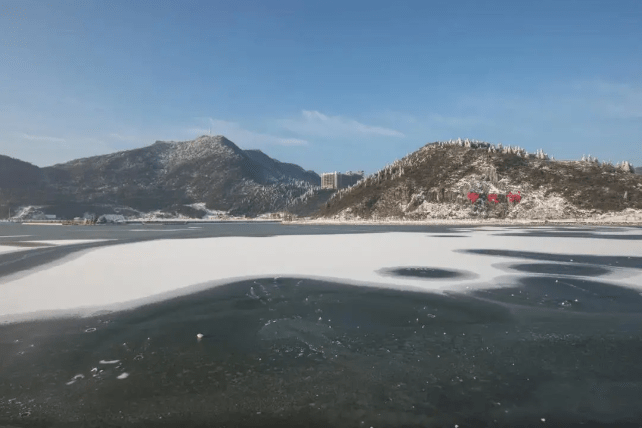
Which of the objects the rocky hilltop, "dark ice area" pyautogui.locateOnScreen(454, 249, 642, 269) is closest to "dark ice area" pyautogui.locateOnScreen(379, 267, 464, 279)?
"dark ice area" pyautogui.locateOnScreen(454, 249, 642, 269)

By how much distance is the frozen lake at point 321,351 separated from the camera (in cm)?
718

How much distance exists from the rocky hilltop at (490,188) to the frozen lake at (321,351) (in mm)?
124811

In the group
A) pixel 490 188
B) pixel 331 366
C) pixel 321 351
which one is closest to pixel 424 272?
pixel 321 351

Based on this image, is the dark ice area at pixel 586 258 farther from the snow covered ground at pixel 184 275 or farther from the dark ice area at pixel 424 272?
the dark ice area at pixel 424 272

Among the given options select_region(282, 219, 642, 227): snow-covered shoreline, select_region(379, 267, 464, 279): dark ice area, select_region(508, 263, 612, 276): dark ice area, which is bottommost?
select_region(282, 219, 642, 227): snow-covered shoreline

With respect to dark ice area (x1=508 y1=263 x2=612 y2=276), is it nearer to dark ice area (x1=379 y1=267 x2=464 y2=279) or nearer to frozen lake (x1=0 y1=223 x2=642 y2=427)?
frozen lake (x1=0 y1=223 x2=642 y2=427)

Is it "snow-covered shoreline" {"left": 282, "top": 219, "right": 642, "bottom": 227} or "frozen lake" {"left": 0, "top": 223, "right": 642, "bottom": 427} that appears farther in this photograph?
"snow-covered shoreline" {"left": 282, "top": 219, "right": 642, "bottom": 227}

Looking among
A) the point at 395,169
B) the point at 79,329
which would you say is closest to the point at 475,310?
the point at 79,329

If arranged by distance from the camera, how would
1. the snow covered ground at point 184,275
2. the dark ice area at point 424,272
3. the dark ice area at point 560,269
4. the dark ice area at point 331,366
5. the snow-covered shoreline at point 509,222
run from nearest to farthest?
the dark ice area at point 331,366 < the snow covered ground at point 184,275 < the dark ice area at point 424,272 < the dark ice area at point 560,269 < the snow-covered shoreline at point 509,222

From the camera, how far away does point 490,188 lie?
483 feet

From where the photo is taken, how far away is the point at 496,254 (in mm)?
32906

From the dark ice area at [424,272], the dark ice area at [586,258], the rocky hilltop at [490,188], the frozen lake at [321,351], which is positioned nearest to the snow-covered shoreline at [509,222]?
the rocky hilltop at [490,188]

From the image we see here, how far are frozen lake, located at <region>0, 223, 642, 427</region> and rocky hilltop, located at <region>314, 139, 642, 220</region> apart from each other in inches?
4914

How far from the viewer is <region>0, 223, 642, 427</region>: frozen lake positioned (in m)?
7.18
